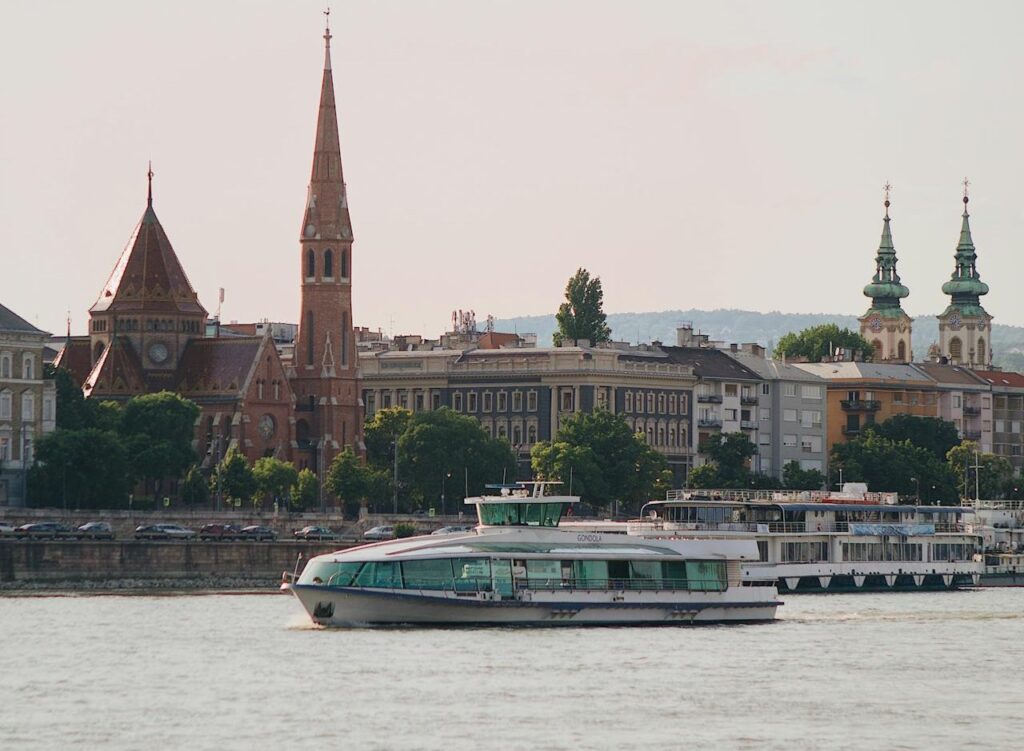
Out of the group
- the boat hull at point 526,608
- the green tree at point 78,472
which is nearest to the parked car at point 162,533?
the green tree at point 78,472

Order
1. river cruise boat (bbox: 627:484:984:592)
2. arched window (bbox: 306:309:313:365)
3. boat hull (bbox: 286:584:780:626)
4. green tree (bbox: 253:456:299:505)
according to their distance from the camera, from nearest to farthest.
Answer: boat hull (bbox: 286:584:780:626), river cruise boat (bbox: 627:484:984:592), green tree (bbox: 253:456:299:505), arched window (bbox: 306:309:313:365)

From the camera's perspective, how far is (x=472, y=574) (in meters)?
97.7

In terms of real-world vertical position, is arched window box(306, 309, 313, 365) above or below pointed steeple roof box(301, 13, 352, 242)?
below

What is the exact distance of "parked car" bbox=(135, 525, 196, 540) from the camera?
138000 mm

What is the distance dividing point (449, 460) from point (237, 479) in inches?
479

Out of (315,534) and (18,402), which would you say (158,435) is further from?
(315,534)

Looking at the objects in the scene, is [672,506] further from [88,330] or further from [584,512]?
[88,330]

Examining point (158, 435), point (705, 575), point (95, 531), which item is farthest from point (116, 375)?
point (705, 575)

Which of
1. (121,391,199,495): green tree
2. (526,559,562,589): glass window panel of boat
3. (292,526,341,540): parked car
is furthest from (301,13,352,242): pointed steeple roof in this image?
(526,559,562,589): glass window panel of boat

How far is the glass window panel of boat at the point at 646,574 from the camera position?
330 ft

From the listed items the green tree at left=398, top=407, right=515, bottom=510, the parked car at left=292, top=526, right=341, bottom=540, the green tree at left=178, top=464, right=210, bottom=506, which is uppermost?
the green tree at left=398, top=407, right=515, bottom=510

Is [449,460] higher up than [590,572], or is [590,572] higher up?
[449,460]

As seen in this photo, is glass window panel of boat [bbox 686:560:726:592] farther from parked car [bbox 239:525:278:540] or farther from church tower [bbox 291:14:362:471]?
church tower [bbox 291:14:362:471]

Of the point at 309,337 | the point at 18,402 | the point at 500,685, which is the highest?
the point at 309,337
